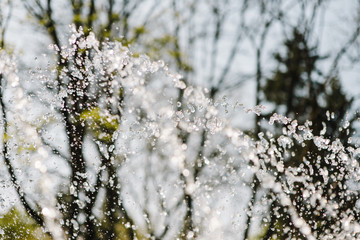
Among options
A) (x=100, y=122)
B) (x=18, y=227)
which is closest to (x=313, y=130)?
(x=100, y=122)

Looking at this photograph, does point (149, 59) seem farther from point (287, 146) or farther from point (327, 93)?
point (327, 93)

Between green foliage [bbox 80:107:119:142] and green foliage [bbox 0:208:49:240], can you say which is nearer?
green foliage [bbox 80:107:119:142]

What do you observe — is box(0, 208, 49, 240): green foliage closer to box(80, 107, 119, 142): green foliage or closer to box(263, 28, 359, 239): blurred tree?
box(80, 107, 119, 142): green foliage

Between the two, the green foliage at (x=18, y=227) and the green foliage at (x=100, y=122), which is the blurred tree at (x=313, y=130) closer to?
the green foliage at (x=100, y=122)

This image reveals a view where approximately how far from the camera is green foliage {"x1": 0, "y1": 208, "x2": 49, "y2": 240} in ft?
16.3

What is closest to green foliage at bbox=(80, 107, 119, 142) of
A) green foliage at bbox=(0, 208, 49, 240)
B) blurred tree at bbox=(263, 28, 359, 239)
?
green foliage at bbox=(0, 208, 49, 240)

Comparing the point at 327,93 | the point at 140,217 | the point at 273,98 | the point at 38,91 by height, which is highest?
the point at 273,98

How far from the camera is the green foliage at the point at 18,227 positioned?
4.96 meters

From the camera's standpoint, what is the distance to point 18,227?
18.1 feet

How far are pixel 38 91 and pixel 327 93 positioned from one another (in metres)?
6.10

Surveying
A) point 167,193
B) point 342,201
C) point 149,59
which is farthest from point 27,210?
point 342,201

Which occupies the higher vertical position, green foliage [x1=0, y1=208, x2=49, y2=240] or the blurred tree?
the blurred tree

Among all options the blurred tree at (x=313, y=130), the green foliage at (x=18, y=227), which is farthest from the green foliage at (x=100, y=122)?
the blurred tree at (x=313, y=130)

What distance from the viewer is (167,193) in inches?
211
